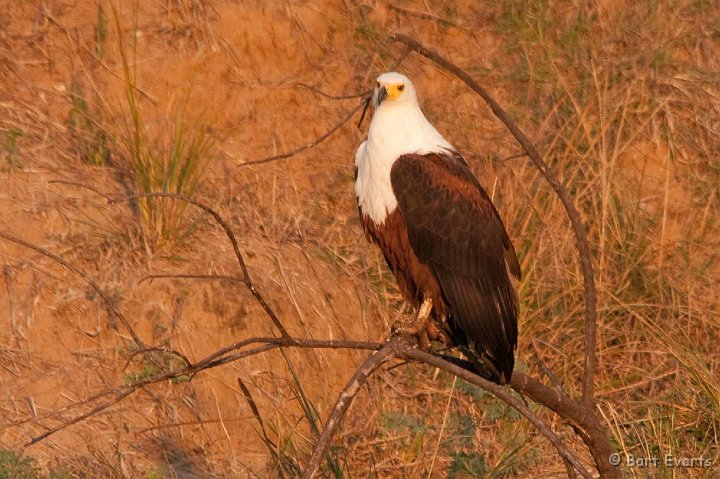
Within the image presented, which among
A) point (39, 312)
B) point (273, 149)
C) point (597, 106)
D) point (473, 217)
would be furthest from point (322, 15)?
point (473, 217)

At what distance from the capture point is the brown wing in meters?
3.86

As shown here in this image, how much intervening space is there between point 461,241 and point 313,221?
7.60 feet

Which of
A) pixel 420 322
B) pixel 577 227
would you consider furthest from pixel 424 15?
pixel 577 227

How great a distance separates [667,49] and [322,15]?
2.03 metres

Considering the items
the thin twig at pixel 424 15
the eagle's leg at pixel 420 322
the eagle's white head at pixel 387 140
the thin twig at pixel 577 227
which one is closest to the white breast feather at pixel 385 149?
the eagle's white head at pixel 387 140

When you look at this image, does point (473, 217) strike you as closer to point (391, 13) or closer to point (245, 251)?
point (245, 251)

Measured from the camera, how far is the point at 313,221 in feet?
20.5

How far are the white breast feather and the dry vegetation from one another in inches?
44.8

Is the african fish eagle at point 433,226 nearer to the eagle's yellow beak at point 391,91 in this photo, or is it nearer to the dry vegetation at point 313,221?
A: the eagle's yellow beak at point 391,91

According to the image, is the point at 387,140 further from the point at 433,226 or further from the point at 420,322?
the point at 420,322

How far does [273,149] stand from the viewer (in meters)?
6.38

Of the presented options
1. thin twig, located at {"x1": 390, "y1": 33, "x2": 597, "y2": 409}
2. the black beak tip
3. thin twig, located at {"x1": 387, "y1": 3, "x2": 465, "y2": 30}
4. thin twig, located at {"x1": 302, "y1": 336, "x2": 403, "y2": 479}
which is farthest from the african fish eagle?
thin twig, located at {"x1": 387, "y1": 3, "x2": 465, "y2": 30}

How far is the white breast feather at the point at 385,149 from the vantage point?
388 cm

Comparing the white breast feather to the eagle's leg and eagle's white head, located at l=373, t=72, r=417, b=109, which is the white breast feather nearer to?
eagle's white head, located at l=373, t=72, r=417, b=109
